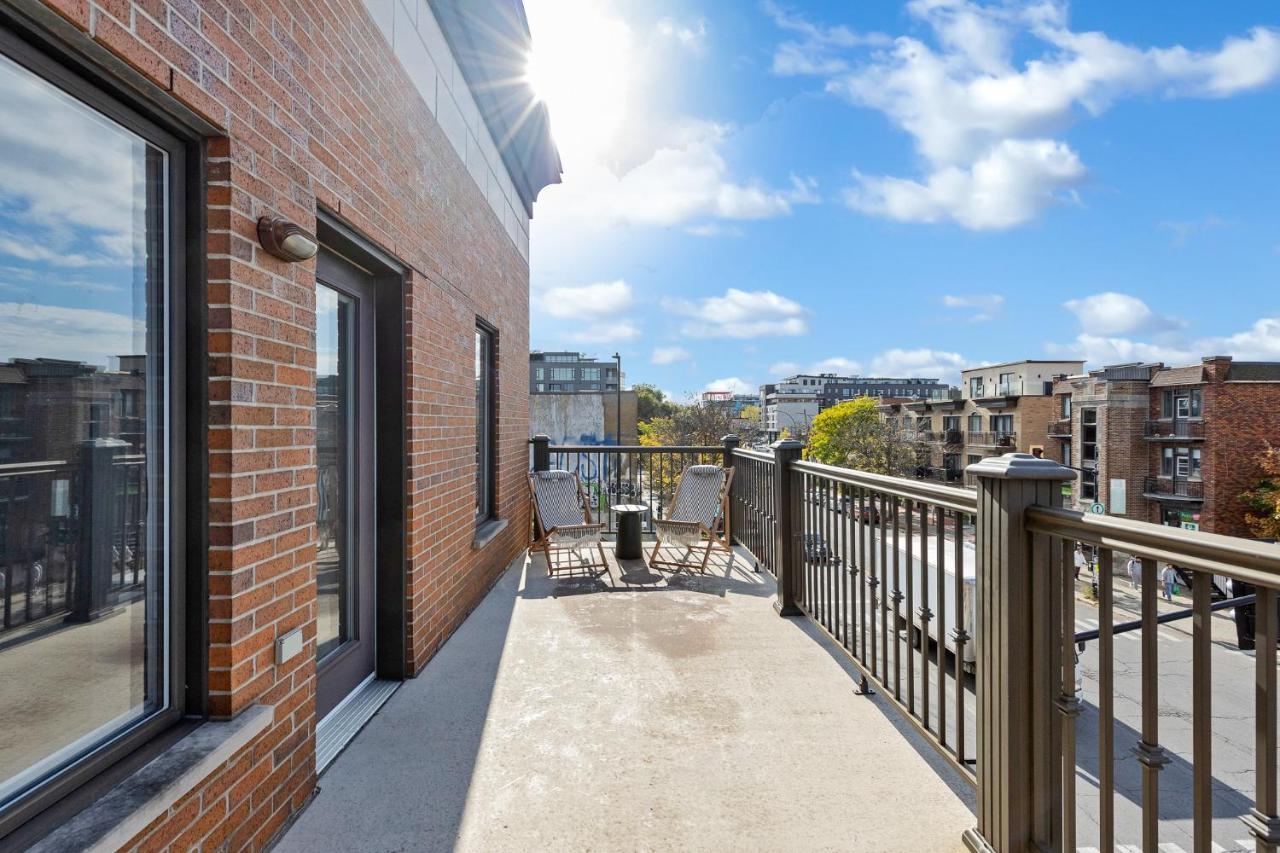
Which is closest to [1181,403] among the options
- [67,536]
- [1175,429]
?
[1175,429]

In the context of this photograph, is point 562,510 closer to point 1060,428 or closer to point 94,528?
point 94,528

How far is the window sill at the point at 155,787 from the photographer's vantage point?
108cm

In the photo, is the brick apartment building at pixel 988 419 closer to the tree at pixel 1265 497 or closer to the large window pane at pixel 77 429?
the tree at pixel 1265 497

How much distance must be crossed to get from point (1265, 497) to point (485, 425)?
113 ft

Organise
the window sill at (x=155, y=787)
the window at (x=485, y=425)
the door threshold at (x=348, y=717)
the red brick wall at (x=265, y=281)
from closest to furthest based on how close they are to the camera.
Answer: the window sill at (x=155, y=787), the red brick wall at (x=265, y=281), the door threshold at (x=348, y=717), the window at (x=485, y=425)

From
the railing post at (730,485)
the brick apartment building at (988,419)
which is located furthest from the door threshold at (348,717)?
the brick apartment building at (988,419)

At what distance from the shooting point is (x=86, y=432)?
4.18ft

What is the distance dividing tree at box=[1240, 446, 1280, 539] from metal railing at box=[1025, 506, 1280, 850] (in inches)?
1337

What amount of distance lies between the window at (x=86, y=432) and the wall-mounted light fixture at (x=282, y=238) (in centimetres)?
20

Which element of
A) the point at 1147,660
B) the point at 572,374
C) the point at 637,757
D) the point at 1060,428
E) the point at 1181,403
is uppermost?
the point at 572,374

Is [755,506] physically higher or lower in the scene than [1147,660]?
lower

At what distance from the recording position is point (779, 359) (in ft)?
320

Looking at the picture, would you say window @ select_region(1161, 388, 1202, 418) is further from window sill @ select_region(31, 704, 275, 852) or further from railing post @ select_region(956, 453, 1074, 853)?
window sill @ select_region(31, 704, 275, 852)

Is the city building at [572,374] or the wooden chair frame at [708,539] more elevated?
the city building at [572,374]
